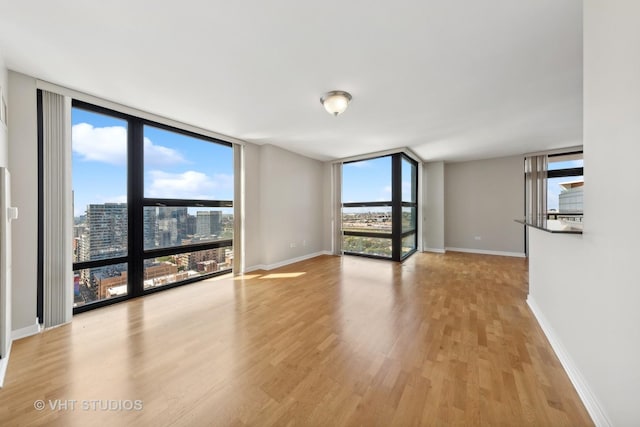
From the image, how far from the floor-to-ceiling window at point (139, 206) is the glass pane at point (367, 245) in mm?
3155

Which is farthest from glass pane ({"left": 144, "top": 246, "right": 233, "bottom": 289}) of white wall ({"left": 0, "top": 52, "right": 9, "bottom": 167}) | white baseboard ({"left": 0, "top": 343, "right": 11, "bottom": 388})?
white wall ({"left": 0, "top": 52, "right": 9, "bottom": 167})

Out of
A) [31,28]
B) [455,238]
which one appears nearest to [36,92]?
[31,28]

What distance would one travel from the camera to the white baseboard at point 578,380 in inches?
47.4

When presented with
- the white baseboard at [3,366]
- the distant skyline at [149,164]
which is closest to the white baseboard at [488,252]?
the distant skyline at [149,164]

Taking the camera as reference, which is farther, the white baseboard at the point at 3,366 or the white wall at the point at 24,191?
the white wall at the point at 24,191

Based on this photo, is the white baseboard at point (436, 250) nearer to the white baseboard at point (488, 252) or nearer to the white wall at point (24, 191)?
the white baseboard at point (488, 252)

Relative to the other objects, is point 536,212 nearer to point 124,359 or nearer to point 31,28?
point 124,359

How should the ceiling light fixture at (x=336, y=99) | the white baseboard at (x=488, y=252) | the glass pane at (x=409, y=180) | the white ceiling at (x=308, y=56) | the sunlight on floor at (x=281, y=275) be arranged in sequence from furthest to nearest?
the white baseboard at (x=488, y=252), the glass pane at (x=409, y=180), the sunlight on floor at (x=281, y=275), the ceiling light fixture at (x=336, y=99), the white ceiling at (x=308, y=56)

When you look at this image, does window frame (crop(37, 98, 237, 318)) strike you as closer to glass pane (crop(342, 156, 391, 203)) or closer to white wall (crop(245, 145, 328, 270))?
white wall (crop(245, 145, 328, 270))

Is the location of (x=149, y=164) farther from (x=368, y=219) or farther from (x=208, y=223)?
(x=368, y=219)

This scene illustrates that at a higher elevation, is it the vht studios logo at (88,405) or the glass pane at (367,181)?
the glass pane at (367,181)

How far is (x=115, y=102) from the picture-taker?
275cm

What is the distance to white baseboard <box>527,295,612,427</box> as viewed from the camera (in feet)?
3.95

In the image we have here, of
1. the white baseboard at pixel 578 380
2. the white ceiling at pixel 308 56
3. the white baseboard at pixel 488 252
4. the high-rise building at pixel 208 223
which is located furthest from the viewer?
the white baseboard at pixel 488 252
